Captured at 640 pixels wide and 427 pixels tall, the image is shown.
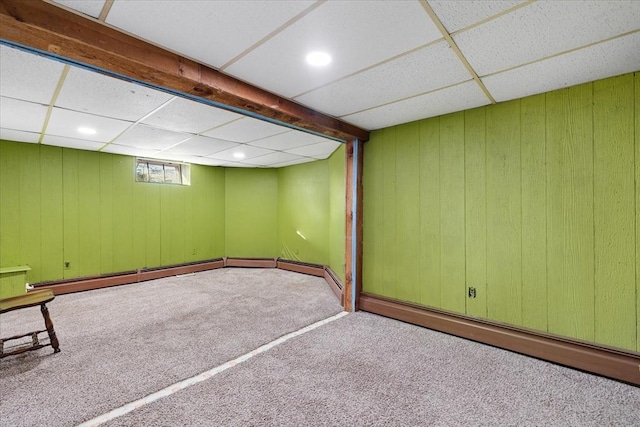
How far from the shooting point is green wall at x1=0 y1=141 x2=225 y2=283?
4254 mm

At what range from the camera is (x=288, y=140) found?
4.14 meters

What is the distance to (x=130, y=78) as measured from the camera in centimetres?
198

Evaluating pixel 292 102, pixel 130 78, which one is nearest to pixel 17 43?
pixel 130 78

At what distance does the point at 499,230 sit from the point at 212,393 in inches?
111

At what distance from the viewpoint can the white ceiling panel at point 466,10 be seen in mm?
1448

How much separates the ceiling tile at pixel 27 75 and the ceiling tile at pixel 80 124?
41cm

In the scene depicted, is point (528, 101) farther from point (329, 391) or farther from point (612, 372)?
point (329, 391)

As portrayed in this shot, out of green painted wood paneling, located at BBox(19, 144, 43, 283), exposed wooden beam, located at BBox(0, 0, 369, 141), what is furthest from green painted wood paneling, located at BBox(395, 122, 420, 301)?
green painted wood paneling, located at BBox(19, 144, 43, 283)

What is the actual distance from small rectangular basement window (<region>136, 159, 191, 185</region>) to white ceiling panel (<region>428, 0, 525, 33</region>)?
221 inches

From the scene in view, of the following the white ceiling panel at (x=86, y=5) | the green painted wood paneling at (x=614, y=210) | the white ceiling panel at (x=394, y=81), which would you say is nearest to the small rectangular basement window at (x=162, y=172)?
the white ceiling panel at (x=394, y=81)

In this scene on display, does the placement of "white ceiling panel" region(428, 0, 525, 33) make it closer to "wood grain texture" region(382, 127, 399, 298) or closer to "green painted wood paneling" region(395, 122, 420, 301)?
"green painted wood paneling" region(395, 122, 420, 301)

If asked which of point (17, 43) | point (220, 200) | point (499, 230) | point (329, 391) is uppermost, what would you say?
point (17, 43)

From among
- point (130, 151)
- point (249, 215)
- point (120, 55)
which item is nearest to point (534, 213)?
point (120, 55)

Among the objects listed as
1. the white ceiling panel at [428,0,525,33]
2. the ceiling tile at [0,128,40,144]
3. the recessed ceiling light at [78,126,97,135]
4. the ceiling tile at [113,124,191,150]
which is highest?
the ceiling tile at [0,128,40,144]
